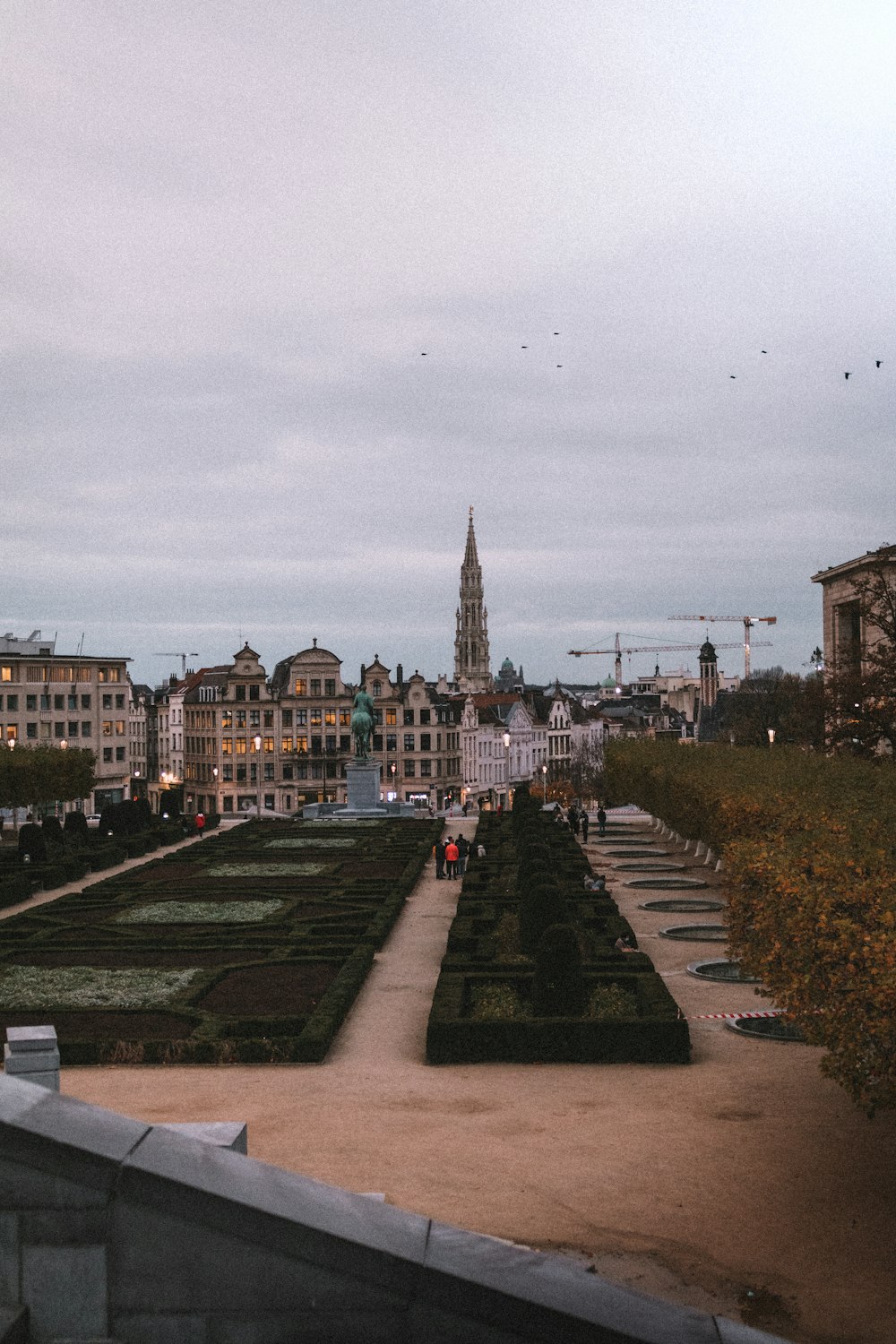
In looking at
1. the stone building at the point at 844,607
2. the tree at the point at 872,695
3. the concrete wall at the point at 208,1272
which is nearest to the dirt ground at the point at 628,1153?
the concrete wall at the point at 208,1272

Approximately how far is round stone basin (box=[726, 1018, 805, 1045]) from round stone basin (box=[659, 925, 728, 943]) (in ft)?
29.4

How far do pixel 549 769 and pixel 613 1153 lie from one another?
13410 centimetres

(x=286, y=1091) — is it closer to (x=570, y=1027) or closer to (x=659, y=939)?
(x=570, y=1027)

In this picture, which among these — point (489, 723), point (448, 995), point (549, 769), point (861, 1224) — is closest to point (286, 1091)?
point (448, 995)

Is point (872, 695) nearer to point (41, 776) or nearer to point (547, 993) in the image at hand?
point (547, 993)

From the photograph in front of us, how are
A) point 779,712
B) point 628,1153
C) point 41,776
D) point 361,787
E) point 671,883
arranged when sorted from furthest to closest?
1. point 779,712
2. point 361,787
3. point 41,776
4. point 671,883
5. point 628,1153

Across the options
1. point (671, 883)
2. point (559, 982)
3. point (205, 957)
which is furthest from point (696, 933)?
point (205, 957)

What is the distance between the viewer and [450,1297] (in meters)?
7.51

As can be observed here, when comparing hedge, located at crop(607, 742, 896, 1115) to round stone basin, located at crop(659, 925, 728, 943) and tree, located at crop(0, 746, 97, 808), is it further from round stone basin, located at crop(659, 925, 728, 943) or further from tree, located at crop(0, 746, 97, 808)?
tree, located at crop(0, 746, 97, 808)

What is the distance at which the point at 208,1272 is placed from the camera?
759 cm

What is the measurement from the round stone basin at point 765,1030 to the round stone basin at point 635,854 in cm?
3268

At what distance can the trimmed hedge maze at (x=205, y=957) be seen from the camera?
22.4 meters

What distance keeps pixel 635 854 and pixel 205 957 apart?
30.8 metres

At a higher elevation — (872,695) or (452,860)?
(872,695)
